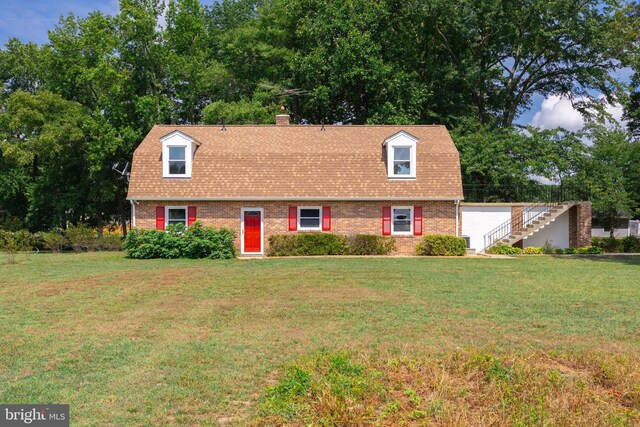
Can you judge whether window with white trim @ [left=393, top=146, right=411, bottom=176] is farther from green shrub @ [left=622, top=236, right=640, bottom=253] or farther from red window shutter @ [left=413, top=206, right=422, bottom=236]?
green shrub @ [left=622, top=236, right=640, bottom=253]

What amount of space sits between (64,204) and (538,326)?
32.0 meters

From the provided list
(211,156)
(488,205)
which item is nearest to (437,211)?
(488,205)

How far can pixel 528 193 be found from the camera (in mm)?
30344

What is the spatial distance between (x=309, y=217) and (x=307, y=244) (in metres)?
1.68

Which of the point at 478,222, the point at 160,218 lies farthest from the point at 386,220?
the point at 160,218

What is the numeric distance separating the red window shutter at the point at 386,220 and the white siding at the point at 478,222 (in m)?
4.63

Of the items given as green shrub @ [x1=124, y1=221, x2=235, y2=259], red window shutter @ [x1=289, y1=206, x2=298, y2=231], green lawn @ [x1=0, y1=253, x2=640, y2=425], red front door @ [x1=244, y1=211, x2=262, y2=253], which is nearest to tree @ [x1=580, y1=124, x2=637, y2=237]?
green lawn @ [x1=0, y1=253, x2=640, y2=425]

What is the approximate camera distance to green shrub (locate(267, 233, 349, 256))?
2367 cm

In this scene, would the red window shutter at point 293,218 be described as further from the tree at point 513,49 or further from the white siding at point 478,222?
the tree at point 513,49

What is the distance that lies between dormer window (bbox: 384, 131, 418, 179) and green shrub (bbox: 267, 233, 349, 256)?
4.18 meters

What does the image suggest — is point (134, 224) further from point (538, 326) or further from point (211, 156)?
point (538, 326)

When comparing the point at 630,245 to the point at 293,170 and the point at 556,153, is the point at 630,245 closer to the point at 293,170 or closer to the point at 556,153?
the point at 556,153

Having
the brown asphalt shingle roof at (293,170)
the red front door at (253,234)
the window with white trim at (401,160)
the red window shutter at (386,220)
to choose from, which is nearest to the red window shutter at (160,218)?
the brown asphalt shingle roof at (293,170)

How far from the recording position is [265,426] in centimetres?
491
